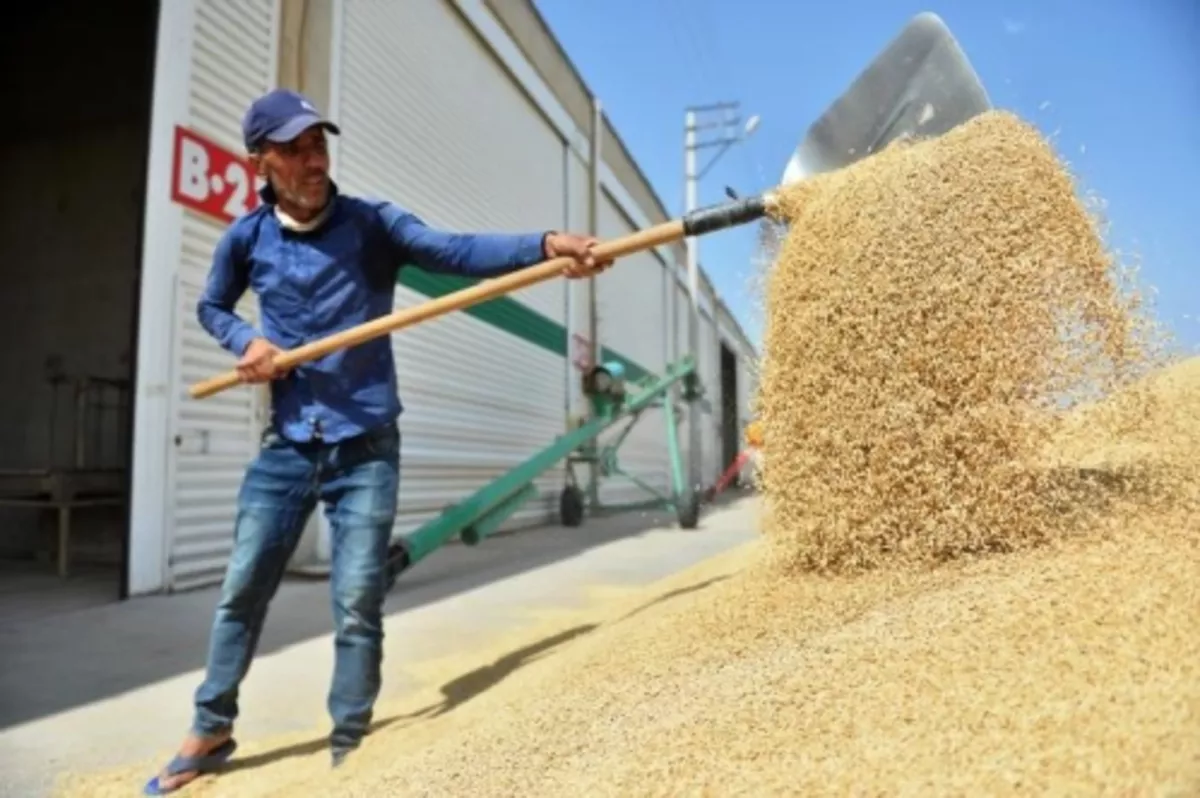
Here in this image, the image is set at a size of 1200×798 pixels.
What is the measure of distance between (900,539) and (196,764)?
1.81 metres

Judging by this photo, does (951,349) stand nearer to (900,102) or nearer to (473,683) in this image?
(900,102)

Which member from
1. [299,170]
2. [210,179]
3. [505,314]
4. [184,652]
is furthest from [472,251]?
[505,314]

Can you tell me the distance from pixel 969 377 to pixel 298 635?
2658 millimetres

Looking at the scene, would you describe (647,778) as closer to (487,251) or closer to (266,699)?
(487,251)

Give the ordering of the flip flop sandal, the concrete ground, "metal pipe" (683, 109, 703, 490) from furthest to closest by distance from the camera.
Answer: "metal pipe" (683, 109, 703, 490)
the concrete ground
the flip flop sandal

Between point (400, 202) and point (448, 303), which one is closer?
point (448, 303)

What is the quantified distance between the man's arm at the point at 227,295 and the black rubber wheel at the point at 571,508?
255 inches

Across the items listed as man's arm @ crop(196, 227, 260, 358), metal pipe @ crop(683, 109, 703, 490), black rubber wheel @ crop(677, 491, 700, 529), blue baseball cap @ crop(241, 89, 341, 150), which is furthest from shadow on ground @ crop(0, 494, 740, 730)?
metal pipe @ crop(683, 109, 703, 490)

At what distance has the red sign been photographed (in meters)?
4.25

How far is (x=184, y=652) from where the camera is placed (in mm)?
3068

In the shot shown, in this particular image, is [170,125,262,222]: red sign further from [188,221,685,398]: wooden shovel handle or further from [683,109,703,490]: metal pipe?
[683,109,703,490]: metal pipe

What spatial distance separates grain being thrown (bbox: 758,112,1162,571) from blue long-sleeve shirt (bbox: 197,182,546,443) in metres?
0.87

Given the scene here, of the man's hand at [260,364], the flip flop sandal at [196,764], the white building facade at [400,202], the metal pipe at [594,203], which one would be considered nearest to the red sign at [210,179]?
the white building facade at [400,202]

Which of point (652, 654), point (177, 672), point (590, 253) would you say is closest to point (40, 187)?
point (177, 672)
